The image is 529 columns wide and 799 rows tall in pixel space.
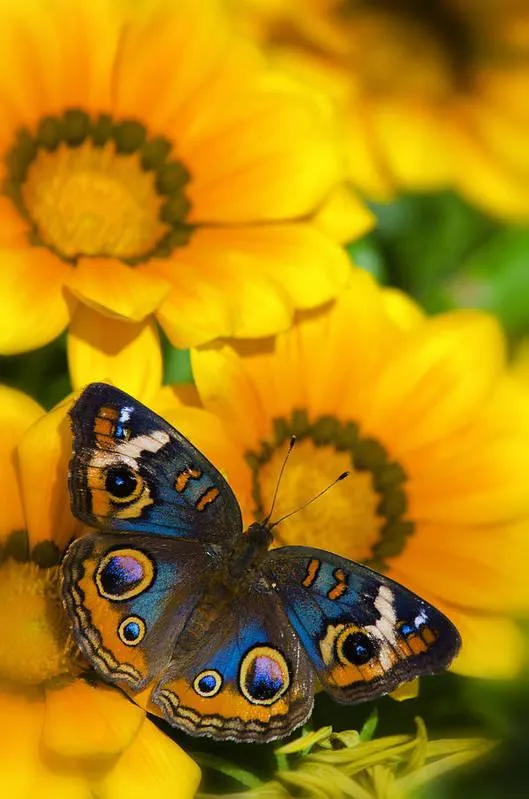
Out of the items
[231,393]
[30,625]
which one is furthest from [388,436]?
[30,625]

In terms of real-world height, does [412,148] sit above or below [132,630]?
above

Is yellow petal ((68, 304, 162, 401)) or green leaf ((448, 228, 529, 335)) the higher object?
green leaf ((448, 228, 529, 335))

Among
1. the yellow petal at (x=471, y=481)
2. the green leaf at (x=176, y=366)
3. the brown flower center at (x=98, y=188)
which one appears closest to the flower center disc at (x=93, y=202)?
the brown flower center at (x=98, y=188)

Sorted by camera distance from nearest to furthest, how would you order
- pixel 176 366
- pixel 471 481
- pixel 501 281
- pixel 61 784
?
pixel 61 784 → pixel 471 481 → pixel 176 366 → pixel 501 281

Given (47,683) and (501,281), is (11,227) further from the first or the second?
(501,281)

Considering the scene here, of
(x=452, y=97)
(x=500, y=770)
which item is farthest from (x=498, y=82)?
(x=500, y=770)

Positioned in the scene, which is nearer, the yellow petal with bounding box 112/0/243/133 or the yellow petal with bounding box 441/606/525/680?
the yellow petal with bounding box 441/606/525/680

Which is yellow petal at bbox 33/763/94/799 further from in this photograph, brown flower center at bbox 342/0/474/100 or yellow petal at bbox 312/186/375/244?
brown flower center at bbox 342/0/474/100

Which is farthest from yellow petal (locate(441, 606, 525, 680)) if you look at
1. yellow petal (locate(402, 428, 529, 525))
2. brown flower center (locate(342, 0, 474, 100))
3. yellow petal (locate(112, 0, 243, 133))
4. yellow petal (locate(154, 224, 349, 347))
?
brown flower center (locate(342, 0, 474, 100))
